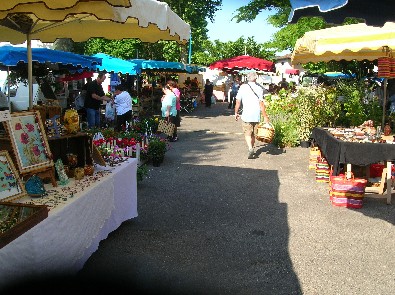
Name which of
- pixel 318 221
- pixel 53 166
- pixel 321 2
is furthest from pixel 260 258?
pixel 321 2

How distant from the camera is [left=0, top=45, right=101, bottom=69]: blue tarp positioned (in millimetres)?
10479

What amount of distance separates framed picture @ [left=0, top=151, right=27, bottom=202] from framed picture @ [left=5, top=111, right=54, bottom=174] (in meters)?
0.12

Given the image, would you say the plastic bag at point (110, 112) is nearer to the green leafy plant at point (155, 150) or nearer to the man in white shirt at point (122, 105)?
the man in white shirt at point (122, 105)

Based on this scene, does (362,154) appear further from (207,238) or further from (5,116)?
(5,116)

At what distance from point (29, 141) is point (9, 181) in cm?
50

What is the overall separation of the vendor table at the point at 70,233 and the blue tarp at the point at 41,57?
6911mm

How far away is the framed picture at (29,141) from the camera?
12.1 feet

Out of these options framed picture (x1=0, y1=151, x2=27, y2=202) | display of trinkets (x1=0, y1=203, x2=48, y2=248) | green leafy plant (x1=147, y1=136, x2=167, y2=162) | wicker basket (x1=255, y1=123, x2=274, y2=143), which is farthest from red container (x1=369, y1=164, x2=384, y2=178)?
display of trinkets (x1=0, y1=203, x2=48, y2=248)

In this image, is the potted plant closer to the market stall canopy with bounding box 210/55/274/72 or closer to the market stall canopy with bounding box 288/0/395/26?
the market stall canopy with bounding box 288/0/395/26

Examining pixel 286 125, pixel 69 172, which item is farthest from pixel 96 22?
pixel 286 125

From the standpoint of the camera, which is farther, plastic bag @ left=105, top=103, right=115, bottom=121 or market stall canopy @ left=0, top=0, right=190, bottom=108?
plastic bag @ left=105, top=103, right=115, bottom=121

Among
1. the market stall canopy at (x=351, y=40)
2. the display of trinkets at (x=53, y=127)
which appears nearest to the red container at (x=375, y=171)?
the market stall canopy at (x=351, y=40)

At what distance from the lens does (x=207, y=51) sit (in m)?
56.4

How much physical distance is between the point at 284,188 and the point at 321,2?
5.16m
